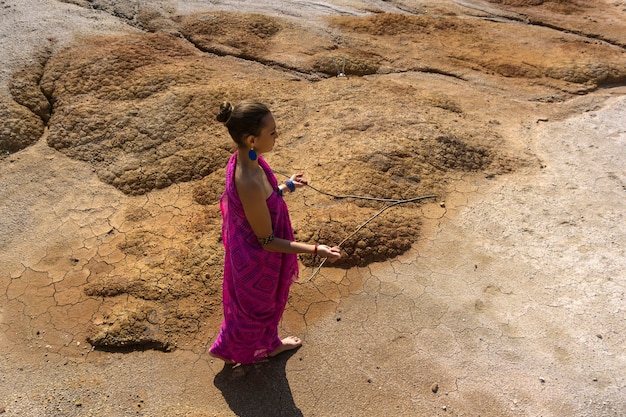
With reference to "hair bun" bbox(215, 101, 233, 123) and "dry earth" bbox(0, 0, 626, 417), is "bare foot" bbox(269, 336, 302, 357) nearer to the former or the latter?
"dry earth" bbox(0, 0, 626, 417)

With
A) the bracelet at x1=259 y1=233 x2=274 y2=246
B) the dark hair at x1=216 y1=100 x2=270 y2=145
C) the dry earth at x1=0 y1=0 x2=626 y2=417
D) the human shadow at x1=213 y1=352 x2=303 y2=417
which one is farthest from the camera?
the dry earth at x1=0 y1=0 x2=626 y2=417

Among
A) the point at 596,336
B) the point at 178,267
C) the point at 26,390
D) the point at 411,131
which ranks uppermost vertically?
the point at 411,131

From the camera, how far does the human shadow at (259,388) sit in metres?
2.61

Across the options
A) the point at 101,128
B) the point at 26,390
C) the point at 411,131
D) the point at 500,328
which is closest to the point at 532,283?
the point at 500,328

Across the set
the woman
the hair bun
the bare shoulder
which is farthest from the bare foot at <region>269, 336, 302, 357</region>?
the hair bun

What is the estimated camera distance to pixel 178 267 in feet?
11.1

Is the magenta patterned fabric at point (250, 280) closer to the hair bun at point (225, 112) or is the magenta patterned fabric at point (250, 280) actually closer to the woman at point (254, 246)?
the woman at point (254, 246)

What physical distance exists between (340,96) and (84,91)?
232 centimetres

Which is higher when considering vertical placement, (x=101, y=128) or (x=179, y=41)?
(x=179, y=41)

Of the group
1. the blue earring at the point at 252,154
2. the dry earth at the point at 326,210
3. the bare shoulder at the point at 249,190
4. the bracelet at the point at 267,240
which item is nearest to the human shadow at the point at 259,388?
the dry earth at the point at 326,210

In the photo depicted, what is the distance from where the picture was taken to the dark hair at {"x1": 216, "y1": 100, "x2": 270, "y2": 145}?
200 centimetres

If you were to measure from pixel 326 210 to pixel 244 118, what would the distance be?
1.72 metres

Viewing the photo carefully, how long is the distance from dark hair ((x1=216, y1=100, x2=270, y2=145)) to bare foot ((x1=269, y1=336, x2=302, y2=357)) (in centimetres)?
125

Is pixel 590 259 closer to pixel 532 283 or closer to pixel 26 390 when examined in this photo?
pixel 532 283
